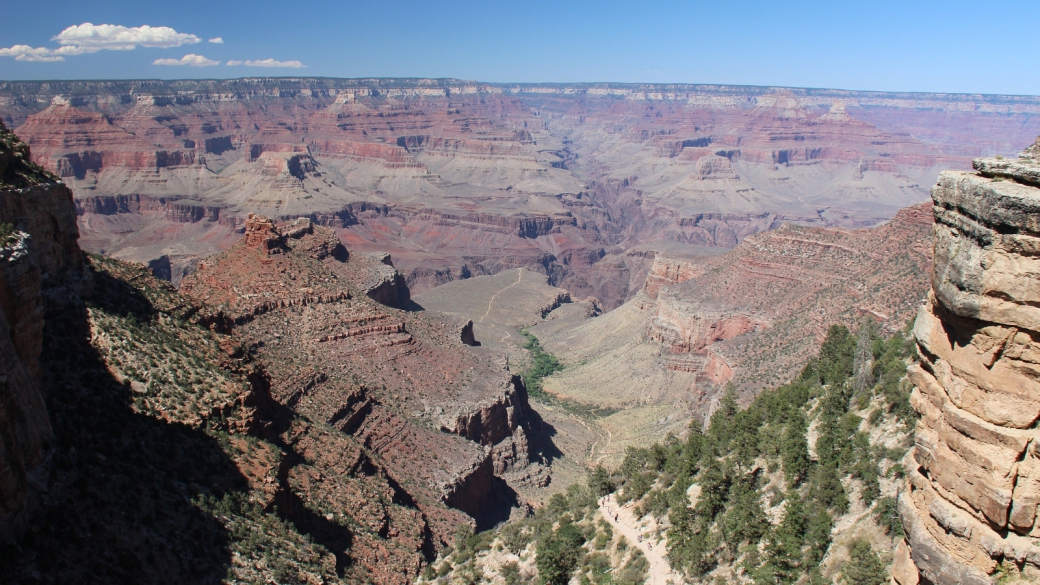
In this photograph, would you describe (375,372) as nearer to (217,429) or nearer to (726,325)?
(217,429)

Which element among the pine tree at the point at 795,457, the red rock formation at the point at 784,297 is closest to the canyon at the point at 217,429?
the pine tree at the point at 795,457

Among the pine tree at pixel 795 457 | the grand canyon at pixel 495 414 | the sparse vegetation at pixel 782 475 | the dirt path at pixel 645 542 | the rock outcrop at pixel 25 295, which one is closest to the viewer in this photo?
the grand canyon at pixel 495 414

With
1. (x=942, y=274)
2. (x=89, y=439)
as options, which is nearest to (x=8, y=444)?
(x=89, y=439)

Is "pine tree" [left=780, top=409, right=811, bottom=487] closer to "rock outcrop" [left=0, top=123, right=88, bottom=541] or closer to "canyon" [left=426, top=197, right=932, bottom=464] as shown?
"canyon" [left=426, top=197, right=932, bottom=464]

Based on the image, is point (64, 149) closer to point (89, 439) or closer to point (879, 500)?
point (89, 439)

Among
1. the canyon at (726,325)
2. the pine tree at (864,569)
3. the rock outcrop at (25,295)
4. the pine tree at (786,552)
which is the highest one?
the rock outcrop at (25,295)

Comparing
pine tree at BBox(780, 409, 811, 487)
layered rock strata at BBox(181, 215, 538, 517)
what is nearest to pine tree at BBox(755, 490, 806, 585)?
pine tree at BBox(780, 409, 811, 487)

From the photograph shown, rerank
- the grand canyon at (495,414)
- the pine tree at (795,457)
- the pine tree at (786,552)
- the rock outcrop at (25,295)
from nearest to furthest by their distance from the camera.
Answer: the grand canyon at (495,414), the rock outcrop at (25,295), the pine tree at (786,552), the pine tree at (795,457)

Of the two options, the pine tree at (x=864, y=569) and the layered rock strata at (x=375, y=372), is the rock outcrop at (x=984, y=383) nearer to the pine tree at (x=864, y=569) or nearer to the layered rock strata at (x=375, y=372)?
the pine tree at (x=864, y=569)
